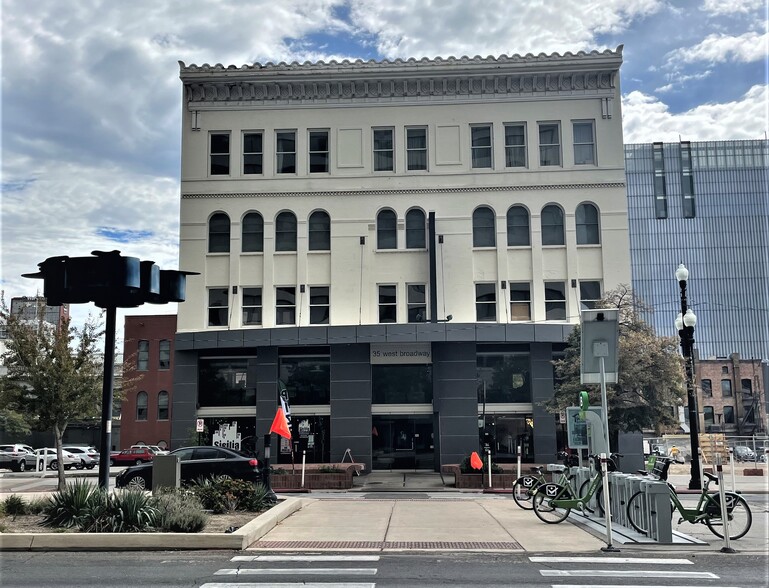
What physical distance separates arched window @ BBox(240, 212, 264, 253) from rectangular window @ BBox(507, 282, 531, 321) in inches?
450

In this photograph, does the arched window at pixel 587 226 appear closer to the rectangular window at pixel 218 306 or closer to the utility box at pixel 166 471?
the rectangular window at pixel 218 306

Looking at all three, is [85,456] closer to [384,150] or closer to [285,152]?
[285,152]

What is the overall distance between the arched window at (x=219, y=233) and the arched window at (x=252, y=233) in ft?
2.48

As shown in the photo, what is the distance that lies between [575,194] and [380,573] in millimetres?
26401

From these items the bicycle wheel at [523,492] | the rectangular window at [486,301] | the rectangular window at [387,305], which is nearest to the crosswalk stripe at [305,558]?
the bicycle wheel at [523,492]

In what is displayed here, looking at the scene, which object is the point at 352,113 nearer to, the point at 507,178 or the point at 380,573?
the point at 507,178

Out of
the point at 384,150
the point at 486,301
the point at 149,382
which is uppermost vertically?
the point at 384,150

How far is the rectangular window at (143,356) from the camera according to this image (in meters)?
51.3

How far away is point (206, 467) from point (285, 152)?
17.2 meters

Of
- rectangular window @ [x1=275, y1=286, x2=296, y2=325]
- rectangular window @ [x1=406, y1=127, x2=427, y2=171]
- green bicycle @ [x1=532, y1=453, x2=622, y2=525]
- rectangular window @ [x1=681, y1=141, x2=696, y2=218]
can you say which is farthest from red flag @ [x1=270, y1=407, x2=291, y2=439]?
rectangular window @ [x1=681, y1=141, x2=696, y2=218]

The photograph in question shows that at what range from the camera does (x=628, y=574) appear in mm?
9789

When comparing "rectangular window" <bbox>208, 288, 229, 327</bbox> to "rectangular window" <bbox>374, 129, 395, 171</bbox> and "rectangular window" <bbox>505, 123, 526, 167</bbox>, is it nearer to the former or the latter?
"rectangular window" <bbox>374, 129, 395, 171</bbox>

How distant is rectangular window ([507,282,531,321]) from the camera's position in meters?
32.8

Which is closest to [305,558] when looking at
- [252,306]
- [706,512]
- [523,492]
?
[706,512]
